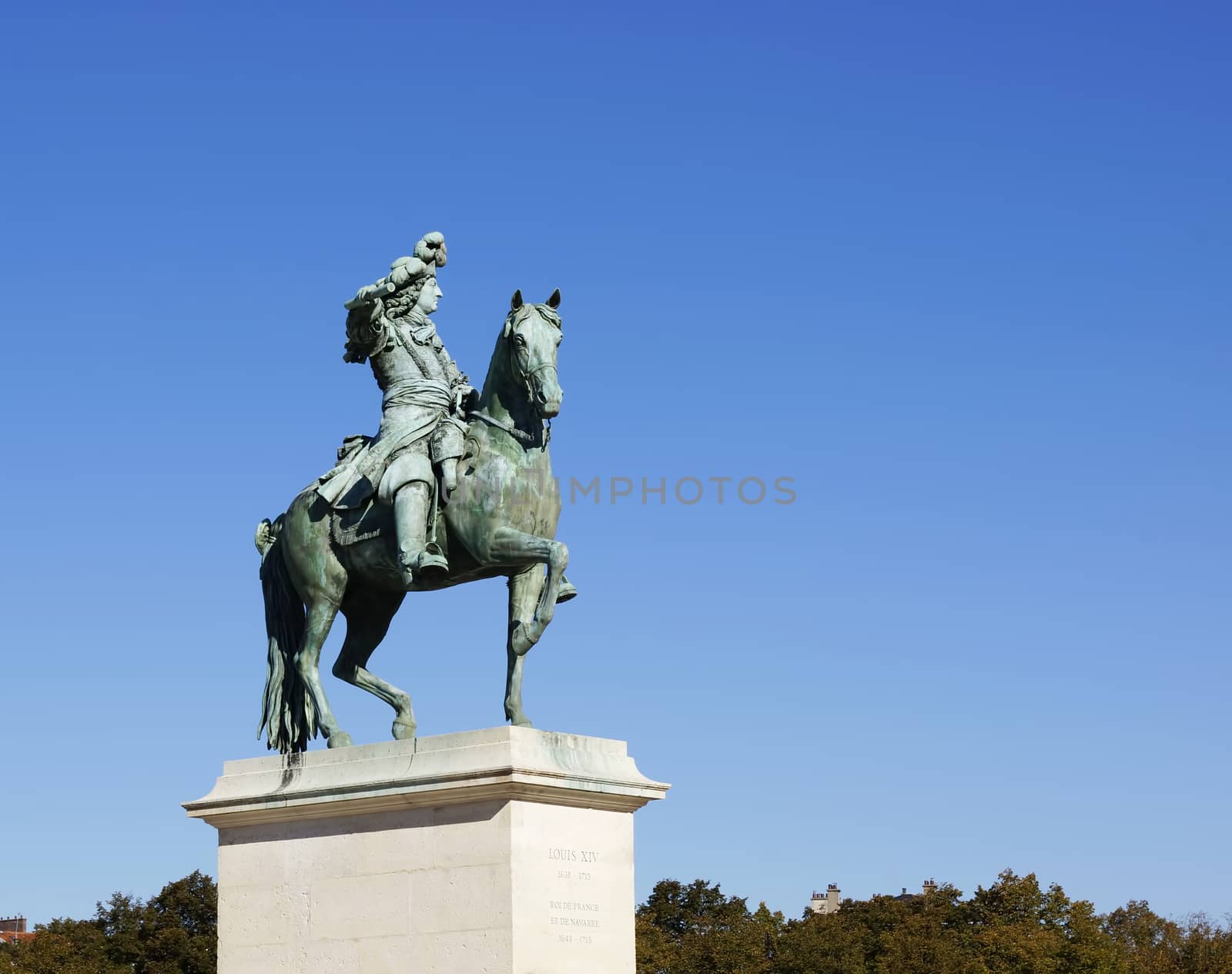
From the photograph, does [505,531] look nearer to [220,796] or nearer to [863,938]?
[220,796]

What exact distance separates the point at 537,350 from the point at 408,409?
1889 millimetres

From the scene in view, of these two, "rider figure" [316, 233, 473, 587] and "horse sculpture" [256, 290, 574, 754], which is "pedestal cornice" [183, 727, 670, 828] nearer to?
"horse sculpture" [256, 290, 574, 754]

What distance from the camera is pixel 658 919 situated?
74.2 meters

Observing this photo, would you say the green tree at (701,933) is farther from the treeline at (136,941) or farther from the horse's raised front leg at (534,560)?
the horse's raised front leg at (534,560)

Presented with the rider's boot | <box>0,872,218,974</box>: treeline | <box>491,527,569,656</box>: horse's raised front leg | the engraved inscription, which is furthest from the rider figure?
<box>0,872,218,974</box>: treeline

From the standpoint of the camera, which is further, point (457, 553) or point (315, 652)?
point (315, 652)

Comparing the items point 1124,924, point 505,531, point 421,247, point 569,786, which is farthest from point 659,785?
point 1124,924

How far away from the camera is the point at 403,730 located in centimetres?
1906

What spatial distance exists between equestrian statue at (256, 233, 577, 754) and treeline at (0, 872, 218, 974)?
42.3 meters

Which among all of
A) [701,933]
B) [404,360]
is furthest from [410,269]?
[701,933]

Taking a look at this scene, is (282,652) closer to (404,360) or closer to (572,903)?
(404,360)

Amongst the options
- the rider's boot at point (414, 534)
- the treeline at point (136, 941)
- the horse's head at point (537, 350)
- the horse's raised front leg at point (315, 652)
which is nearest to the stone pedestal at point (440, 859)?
the horse's raised front leg at point (315, 652)

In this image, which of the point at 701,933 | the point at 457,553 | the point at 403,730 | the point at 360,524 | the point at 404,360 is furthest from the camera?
the point at 701,933

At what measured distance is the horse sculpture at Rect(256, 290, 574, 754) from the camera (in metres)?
18.2
